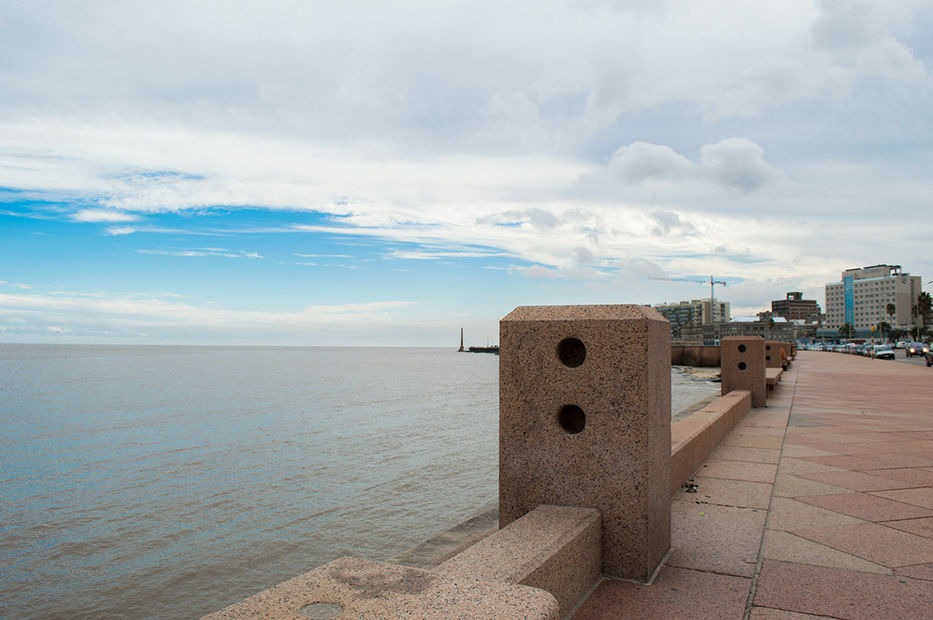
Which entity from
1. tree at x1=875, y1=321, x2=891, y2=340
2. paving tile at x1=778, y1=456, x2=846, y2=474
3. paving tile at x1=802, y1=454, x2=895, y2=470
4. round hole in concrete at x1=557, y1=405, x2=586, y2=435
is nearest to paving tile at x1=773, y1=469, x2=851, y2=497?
paving tile at x1=778, y1=456, x2=846, y2=474

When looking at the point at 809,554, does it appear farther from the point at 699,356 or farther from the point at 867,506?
the point at 699,356

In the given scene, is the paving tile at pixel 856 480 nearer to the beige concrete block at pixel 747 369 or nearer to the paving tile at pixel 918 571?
the paving tile at pixel 918 571

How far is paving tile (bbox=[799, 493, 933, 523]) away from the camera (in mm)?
4801

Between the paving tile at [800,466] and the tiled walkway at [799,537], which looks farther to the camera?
the paving tile at [800,466]

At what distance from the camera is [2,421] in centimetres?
2733

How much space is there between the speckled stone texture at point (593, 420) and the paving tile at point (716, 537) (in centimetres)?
34

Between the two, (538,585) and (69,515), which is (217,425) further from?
(538,585)

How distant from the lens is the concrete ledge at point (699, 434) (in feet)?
17.9

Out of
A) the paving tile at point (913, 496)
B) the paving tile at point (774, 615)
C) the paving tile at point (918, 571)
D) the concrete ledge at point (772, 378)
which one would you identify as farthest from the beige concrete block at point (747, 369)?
the paving tile at point (774, 615)

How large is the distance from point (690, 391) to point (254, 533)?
1114 inches

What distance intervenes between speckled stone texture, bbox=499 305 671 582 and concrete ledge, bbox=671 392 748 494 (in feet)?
5.78

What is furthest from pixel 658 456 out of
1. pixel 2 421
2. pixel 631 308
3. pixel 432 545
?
pixel 2 421

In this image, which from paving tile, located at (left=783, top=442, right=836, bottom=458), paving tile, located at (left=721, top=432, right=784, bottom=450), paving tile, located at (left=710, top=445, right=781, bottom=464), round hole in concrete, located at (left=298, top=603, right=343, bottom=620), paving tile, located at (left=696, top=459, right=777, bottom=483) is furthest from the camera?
paving tile, located at (left=721, top=432, right=784, bottom=450)

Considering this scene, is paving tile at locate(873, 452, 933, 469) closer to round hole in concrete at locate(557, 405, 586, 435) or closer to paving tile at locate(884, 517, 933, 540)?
paving tile at locate(884, 517, 933, 540)
